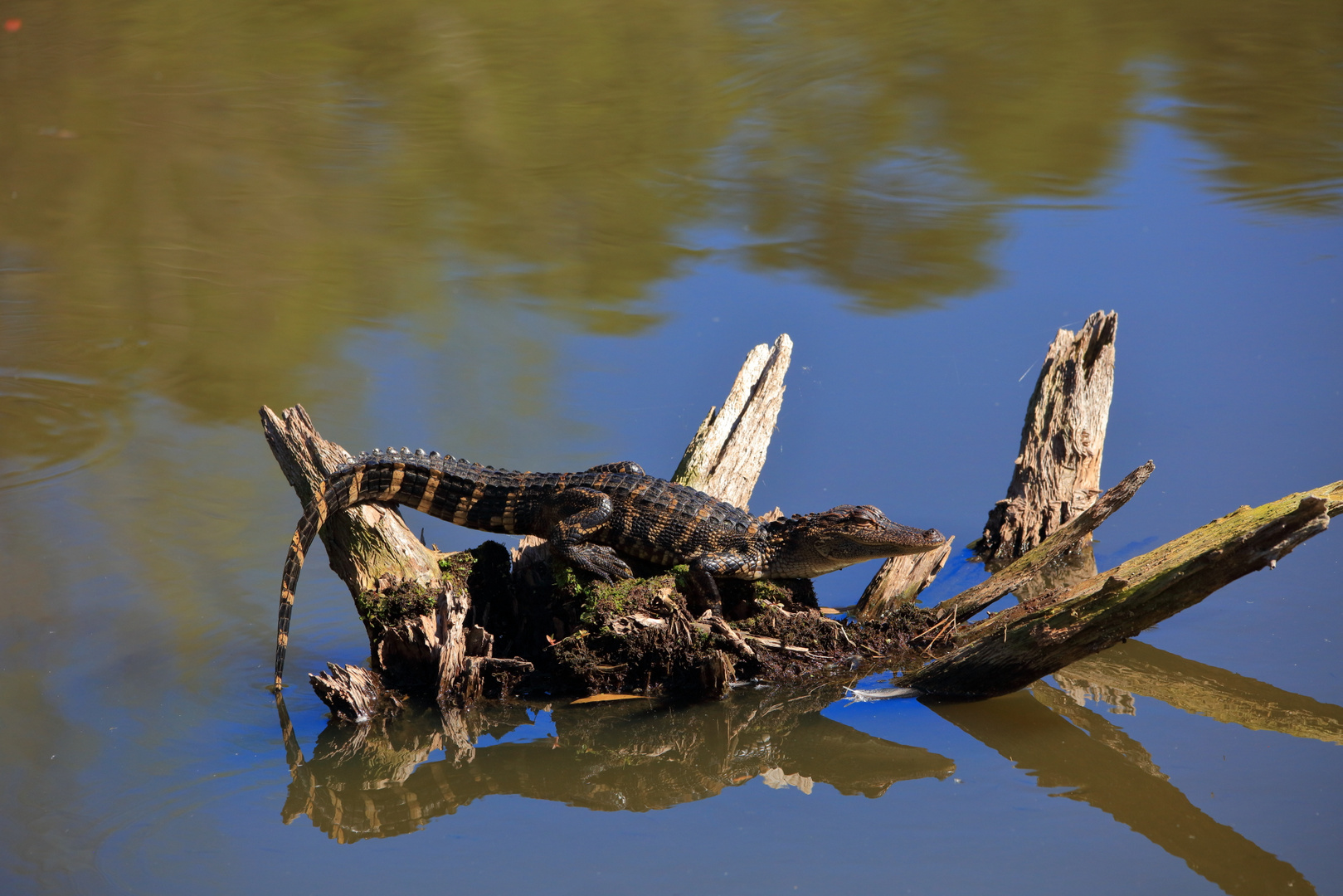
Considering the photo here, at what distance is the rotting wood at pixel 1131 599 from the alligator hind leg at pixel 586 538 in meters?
1.58

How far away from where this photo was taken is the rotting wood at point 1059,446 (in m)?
7.08

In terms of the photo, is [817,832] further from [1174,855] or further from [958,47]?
[958,47]

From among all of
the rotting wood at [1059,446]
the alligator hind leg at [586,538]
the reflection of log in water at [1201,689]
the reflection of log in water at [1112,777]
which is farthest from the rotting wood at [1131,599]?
the rotting wood at [1059,446]

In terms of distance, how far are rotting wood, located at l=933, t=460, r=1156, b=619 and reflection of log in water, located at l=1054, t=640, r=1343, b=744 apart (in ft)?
1.72

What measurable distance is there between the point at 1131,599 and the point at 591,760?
2409 millimetres

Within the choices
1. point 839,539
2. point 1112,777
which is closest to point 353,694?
point 839,539

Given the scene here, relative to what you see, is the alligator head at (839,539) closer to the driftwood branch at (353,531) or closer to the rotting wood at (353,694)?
the driftwood branch at (353,531)

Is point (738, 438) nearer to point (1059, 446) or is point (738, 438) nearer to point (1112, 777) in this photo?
point (1059, 446)

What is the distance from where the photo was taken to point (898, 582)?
20.6ft

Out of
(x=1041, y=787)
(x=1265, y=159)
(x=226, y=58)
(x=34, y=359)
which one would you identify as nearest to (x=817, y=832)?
(x=1041, y=787)

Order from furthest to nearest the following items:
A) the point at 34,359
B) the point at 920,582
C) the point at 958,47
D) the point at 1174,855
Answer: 1. the point at 958,47
2. the point at 34,359
3. the point at 920,582
4. the point at 1174,855

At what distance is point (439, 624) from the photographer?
5395 mm

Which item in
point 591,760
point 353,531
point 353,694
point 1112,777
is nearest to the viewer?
point 1112,777

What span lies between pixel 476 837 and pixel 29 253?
1064cm
